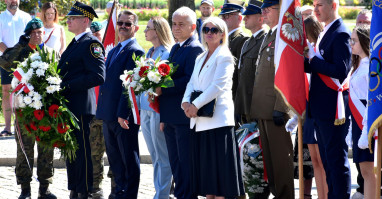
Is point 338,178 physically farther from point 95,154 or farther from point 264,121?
point 95,154

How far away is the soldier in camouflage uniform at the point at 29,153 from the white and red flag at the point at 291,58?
11.0ft

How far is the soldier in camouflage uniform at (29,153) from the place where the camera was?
881 centimetres

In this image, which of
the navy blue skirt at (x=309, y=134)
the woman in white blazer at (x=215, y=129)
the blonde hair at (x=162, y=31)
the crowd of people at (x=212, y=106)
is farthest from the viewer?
the blonde hair at (x=162, y=31)

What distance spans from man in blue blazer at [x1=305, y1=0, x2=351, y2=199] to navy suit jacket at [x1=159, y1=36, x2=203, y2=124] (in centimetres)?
136

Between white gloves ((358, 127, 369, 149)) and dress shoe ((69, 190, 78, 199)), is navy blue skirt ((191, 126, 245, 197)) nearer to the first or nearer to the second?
white gloves ((358, 127, 369, 149))

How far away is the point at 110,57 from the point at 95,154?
51.4 inches

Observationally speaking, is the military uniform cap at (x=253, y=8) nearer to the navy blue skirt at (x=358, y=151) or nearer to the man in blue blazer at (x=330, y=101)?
the man in blue blazer at (x=330, y=101)

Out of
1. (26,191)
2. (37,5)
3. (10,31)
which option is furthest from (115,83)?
(37,5)

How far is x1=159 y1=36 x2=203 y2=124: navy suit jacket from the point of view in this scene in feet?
25.5

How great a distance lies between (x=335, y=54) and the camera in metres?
7.01

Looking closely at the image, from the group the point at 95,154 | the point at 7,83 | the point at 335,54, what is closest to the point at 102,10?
the point at 7,83

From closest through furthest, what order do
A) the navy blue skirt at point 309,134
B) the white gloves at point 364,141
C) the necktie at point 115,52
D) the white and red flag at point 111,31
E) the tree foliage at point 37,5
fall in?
the white gloves at point 364,141
the navy blue skirt at point 309,134
the necktie at point 115,52
the white and red flag at point 111,31
the tree foliage at point 37,5

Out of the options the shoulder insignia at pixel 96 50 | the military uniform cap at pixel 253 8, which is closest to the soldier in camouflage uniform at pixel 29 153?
the shoulder insignia at pixel 96 50

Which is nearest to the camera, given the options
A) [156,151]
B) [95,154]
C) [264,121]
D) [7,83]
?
[264,121]
